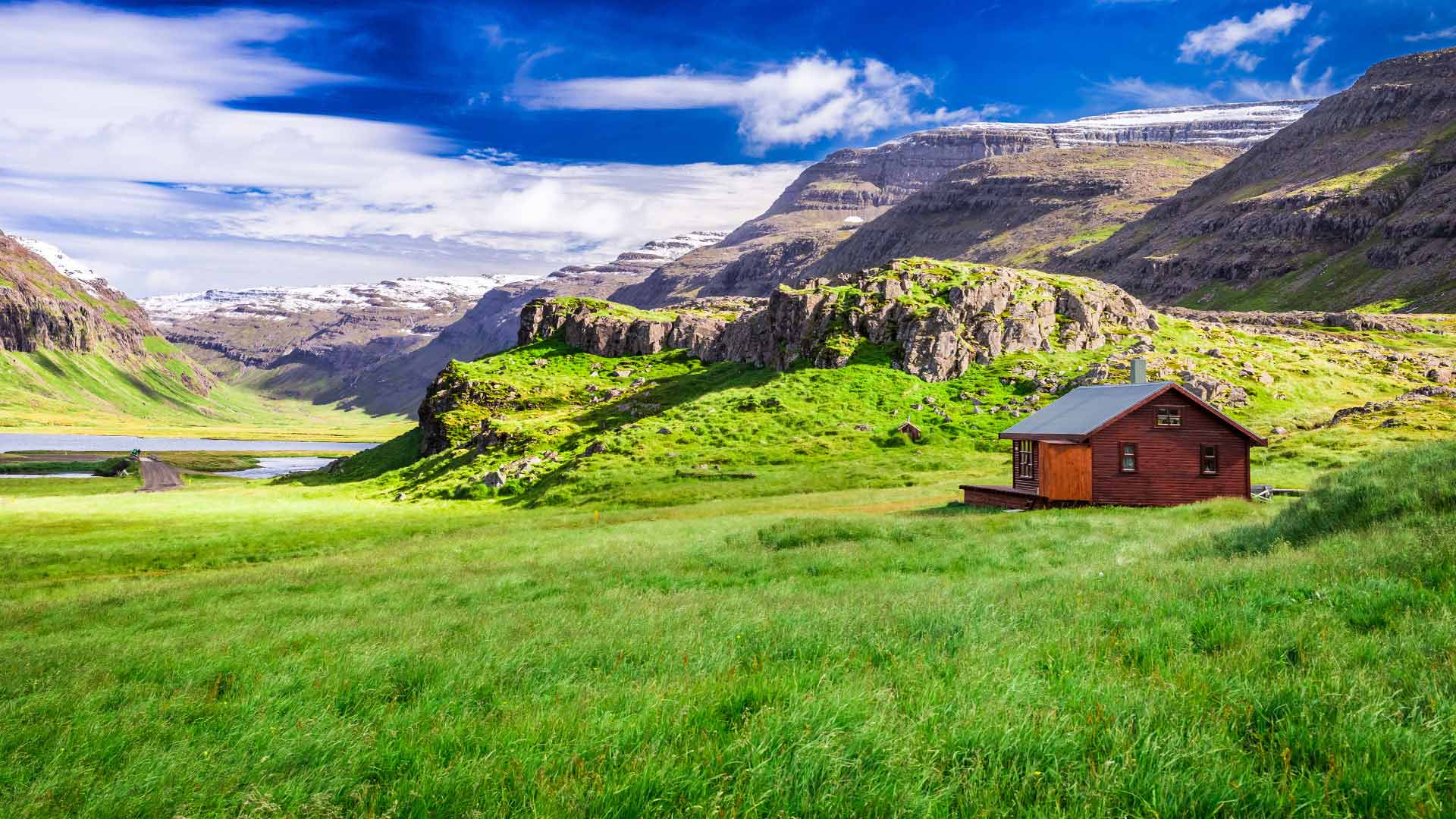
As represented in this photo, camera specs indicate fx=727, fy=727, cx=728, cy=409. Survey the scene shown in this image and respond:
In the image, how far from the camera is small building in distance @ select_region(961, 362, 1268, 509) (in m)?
42.9

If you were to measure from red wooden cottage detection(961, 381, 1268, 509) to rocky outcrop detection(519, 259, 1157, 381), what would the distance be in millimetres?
39494

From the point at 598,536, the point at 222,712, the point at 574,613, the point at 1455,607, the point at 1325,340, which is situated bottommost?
the point at 598,536

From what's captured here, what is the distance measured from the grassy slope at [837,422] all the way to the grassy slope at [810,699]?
44244 mm

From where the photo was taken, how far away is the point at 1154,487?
4328 centimetres

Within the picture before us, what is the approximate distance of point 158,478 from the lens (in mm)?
106250

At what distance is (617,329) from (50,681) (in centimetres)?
11409

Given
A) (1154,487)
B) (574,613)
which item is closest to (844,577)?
(574,613)

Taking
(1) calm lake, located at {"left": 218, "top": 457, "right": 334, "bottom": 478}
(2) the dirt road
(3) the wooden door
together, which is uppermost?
(3) the wooden door

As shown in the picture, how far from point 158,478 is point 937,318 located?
111743mm

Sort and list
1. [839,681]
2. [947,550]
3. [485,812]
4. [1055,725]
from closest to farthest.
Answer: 1. [485,812]
2. [1055,725]
3. [839,681]
4. [947,550]

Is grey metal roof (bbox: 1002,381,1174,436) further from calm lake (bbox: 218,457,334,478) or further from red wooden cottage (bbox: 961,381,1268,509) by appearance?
calm lake (bbox: 218,457,334,478)

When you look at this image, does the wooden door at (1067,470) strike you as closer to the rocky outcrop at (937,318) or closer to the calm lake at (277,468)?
the rocky outcrop at (937,318)

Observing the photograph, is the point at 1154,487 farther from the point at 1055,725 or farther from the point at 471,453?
the point at 471,453

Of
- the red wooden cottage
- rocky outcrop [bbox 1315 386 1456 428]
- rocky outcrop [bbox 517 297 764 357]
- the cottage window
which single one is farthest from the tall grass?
rocky outcrop [bbox 517 297 764 357]
